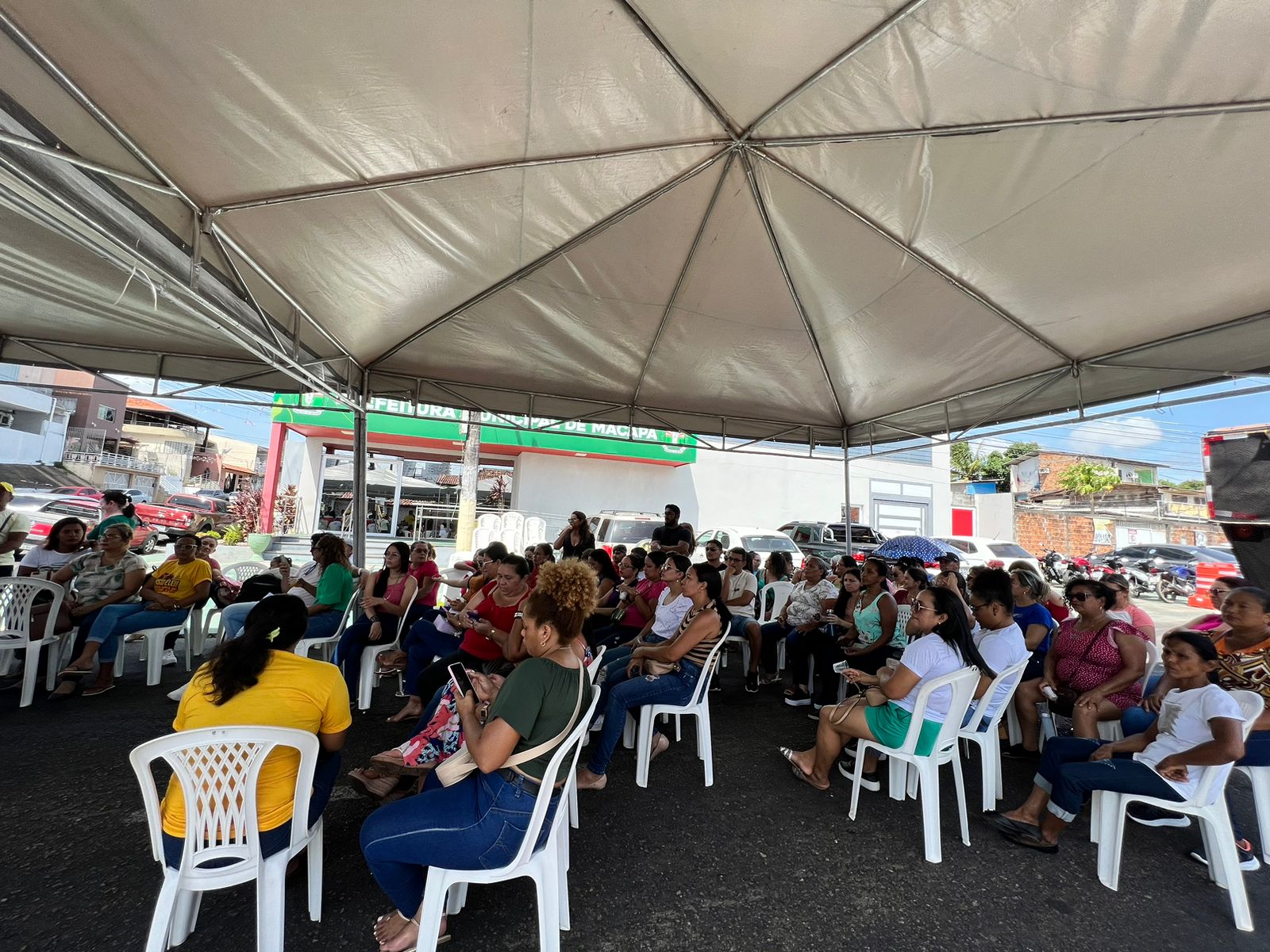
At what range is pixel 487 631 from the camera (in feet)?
11.9

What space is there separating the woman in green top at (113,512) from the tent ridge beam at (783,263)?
5764 millimetres

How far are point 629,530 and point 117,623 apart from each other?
8.29m

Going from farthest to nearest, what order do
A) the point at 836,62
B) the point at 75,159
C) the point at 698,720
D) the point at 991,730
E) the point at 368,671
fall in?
the point at 368,671, the point at 698,720, the point at 991,730, the point at 836,62, the point at 75,159

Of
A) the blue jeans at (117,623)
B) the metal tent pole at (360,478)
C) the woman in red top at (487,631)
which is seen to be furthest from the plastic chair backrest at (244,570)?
the woman in red top at (487,631)

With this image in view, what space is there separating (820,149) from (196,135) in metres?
3.14

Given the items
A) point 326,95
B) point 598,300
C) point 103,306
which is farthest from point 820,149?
point 103,306

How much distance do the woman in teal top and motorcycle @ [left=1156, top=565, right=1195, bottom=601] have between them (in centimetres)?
1467

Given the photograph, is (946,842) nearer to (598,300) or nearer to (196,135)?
(598,300)

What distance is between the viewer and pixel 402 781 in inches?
111

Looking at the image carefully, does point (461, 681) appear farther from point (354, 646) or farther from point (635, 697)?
point (354, 646)

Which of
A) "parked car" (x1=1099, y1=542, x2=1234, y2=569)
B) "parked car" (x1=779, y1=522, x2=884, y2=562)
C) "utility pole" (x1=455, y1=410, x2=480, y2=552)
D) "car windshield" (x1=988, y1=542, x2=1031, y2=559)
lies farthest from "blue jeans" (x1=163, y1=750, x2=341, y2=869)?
"parked car" (x1=1099, y1=542, x2=1234, y2=569)

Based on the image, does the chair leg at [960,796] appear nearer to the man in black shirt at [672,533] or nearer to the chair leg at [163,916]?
the chair leg at [163,916]

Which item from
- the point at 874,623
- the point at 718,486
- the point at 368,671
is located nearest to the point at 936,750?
the point at 874,623

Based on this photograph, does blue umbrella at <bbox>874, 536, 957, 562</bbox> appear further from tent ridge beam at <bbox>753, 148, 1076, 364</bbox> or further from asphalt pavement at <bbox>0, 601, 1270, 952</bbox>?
asphalt pavement at <bbox>0, 601, 1270, 952</bbox>
